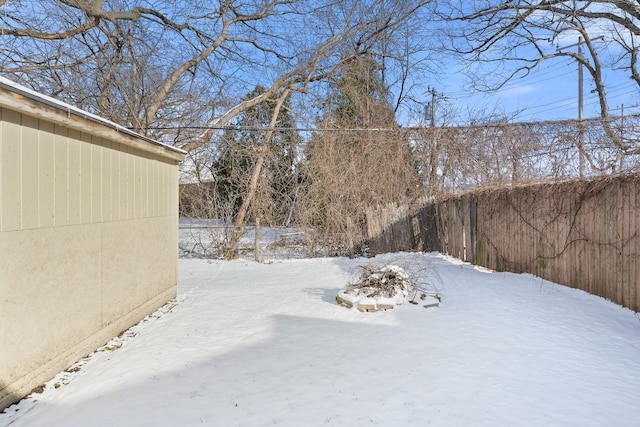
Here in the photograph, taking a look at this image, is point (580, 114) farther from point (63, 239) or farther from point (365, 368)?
point (63, 239)

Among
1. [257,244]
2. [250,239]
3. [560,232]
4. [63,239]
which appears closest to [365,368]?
Answer: [63,239]

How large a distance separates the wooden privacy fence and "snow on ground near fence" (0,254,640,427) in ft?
1.35

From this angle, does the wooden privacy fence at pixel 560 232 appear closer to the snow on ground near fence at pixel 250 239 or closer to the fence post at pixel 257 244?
the snow on ground near fence at pixel 250 239

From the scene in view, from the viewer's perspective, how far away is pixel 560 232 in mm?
5527

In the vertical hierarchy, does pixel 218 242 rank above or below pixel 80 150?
below

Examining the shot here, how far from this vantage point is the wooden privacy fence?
173 inches

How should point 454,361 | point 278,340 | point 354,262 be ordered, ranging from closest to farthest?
point 454,361, point 278,340, point 354,262

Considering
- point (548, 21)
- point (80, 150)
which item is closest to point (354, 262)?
point (80, 150)

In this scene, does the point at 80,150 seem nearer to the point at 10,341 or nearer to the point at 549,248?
the point at 10,341

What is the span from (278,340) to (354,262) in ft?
17.7

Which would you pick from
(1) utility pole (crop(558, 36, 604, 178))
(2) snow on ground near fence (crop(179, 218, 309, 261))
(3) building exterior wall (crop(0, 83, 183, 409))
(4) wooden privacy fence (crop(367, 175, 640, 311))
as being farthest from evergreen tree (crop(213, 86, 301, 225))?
(1) utility pole (crop(558, 36, 604, 178))

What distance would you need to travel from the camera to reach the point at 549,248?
5.79 metres

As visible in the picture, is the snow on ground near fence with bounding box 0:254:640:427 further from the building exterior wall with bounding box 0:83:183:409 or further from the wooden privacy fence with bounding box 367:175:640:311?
the wooden privacy fence with bounding box 367:175:640:311

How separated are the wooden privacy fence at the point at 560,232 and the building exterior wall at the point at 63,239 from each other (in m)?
5.74
